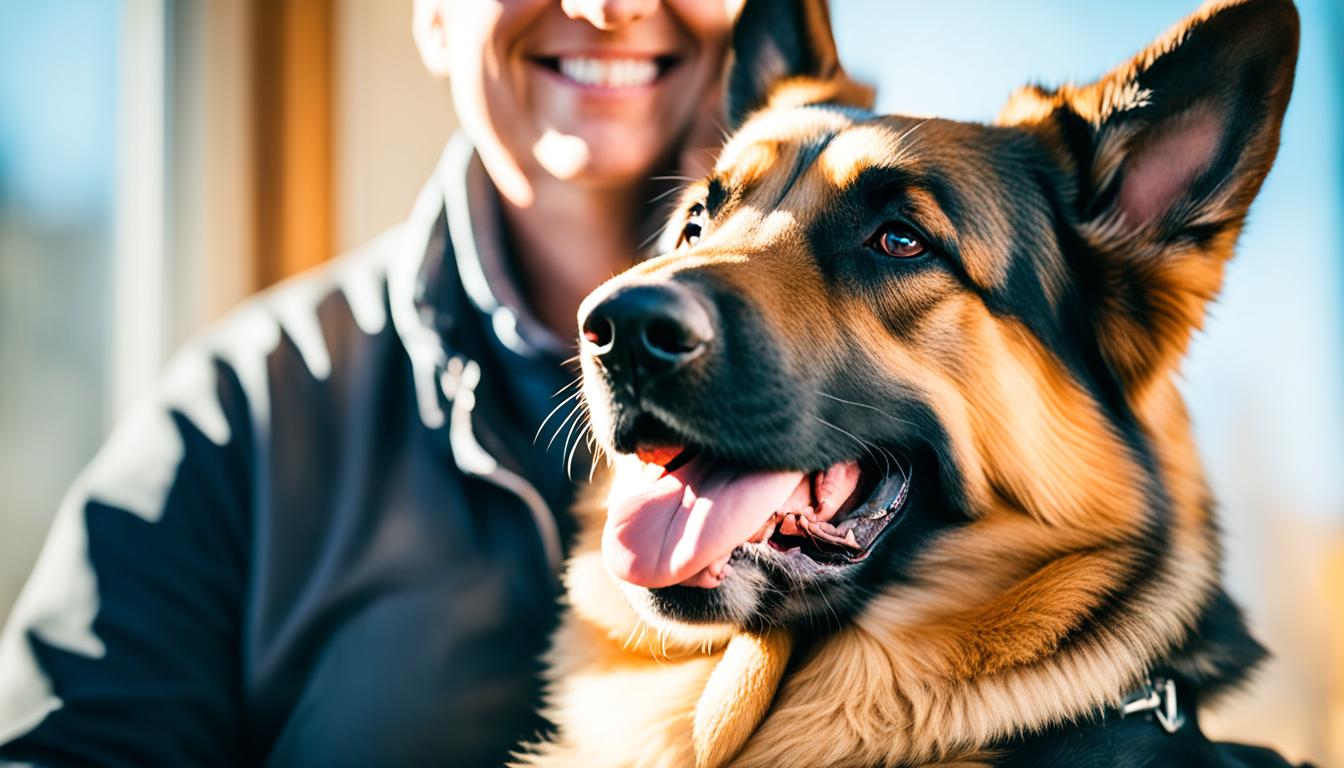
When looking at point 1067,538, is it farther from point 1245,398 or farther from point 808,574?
point 1245,398

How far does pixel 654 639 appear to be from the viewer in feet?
4.70

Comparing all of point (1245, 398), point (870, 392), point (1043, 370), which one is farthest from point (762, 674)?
point (1245, 398)

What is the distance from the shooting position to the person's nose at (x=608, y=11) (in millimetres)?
1598

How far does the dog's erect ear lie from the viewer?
1.21 metres

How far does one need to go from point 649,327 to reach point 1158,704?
772 mm

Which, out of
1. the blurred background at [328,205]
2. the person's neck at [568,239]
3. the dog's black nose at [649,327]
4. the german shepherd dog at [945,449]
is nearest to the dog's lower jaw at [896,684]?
the german shepherd dog at [945,449]

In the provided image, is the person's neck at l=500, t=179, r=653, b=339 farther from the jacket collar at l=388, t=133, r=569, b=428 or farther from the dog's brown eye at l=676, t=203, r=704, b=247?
the dog's brown eye at l=676, t=203, r=704, b=247

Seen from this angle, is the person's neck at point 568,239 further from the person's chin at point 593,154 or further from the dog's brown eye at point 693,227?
the dog's brown eye at point 693,227

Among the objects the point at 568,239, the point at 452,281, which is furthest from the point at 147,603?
the point at 568,239

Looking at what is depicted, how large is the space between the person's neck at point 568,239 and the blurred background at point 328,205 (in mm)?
489

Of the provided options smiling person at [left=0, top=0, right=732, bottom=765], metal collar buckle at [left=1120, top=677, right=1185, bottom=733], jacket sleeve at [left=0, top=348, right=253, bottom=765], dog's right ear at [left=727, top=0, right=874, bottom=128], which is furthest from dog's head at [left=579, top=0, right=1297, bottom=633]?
jacket sleeve at [left=0, top=348, right=253, bottom=765]

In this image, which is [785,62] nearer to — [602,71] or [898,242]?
[602,71]

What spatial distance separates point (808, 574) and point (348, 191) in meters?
2.45

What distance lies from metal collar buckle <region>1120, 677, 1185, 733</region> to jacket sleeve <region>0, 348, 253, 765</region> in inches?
52.0
